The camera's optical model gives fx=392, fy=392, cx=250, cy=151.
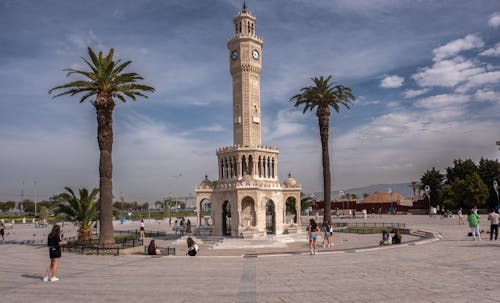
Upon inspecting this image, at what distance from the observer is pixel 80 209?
30.0m

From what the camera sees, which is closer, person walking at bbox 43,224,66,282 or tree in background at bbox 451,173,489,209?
person walking at bbox 43,224,66,282

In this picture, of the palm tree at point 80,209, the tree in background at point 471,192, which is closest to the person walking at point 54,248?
the palm tree at point 80,209

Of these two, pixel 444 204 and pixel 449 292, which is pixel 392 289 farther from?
pixel 444 204

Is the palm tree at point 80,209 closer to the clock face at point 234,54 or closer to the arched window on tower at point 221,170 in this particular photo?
the arched window on tower at point 221,170

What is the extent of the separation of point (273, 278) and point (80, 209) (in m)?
20.3

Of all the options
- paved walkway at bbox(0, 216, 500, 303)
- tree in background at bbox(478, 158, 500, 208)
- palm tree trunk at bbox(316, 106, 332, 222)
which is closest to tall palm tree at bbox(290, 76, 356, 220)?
palm tree trunk at bbox(316, 106, 332, 222)

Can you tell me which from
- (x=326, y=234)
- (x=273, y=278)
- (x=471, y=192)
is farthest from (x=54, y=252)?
(x=471, y=192)

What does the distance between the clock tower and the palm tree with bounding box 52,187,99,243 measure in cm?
1590

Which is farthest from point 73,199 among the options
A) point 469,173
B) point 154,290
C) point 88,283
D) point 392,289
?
point 469,173

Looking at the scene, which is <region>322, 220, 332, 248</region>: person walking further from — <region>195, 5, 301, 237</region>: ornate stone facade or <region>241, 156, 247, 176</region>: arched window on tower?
<region>241, 156, 247, 176</region>: arched window on tower

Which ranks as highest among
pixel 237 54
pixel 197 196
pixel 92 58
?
pixel 237 54

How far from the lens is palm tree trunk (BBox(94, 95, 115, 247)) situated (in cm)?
2734

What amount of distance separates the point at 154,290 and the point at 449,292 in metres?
9.37

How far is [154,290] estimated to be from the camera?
13.3 metres
